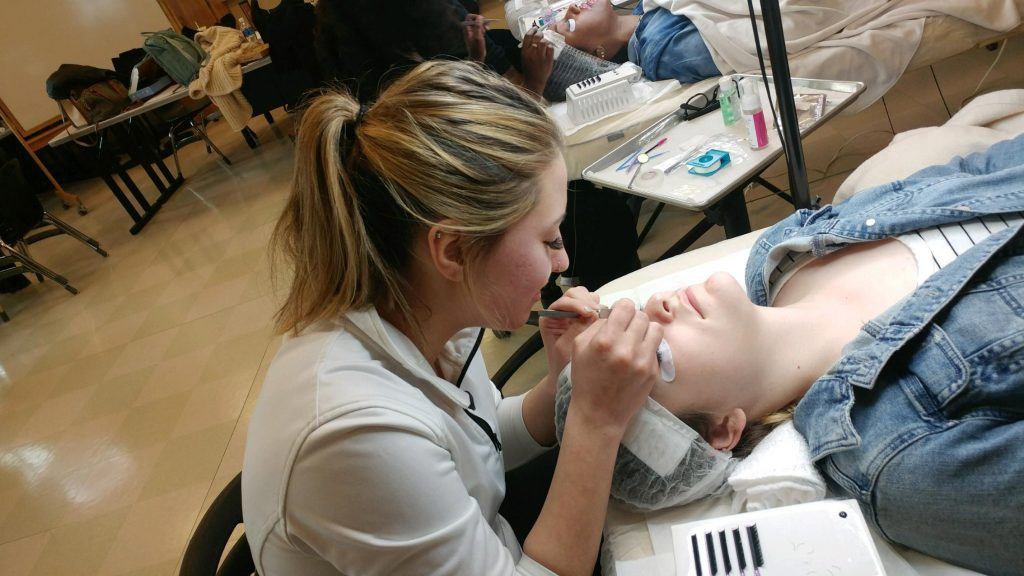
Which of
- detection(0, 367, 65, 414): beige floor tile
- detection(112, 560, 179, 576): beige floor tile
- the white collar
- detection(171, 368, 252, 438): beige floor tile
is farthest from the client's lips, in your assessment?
detection(0, 367, 65, 414): beige floor tile

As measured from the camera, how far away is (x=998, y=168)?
4.18 ft

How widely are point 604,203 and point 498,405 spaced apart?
47.1 inches

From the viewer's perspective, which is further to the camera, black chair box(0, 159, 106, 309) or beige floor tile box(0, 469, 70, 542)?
black chair box(0, 159, 106, 309)

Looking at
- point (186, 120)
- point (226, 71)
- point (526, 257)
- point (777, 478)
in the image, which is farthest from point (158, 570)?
point (186, 120)

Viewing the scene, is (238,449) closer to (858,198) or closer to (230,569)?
(230,569)

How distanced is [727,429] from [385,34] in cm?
176

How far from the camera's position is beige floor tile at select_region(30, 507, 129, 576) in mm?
2482

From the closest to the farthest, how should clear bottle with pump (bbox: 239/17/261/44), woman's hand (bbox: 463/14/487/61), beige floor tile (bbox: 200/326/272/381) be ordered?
woman's hand (bbox: 463/14/487/61), beige floor tile (bbox: 200/326/272/381), clear bottle with pump (bbox: 239/17/261/44)

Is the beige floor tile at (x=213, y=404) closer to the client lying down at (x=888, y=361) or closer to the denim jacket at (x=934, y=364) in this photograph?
the client lying down at (x=888, y=361)

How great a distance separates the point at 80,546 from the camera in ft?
8.43

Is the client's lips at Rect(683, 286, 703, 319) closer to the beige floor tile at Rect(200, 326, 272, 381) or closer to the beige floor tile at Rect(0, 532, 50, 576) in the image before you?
the beige floor tile at Rect(200, 326, 272, 381)

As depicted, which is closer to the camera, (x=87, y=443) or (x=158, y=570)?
(x=158, y=570)

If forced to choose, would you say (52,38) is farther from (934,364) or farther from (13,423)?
(934,364)

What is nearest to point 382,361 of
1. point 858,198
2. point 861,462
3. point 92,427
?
point 861,462
